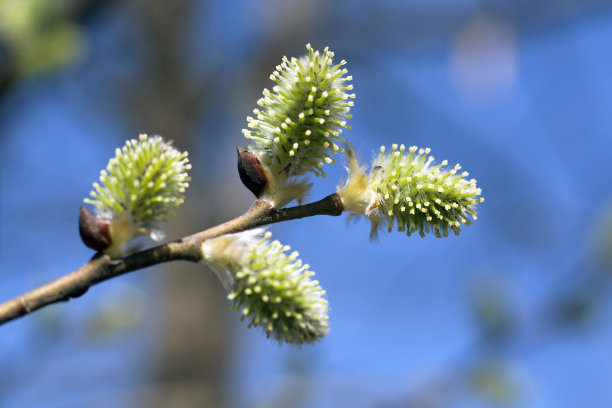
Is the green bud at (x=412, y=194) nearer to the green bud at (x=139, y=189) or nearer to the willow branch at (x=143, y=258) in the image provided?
the willow branch at (x=143, y=258)

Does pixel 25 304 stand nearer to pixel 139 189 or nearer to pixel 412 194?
pixel 139 189

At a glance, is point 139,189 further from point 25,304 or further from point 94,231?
point 25,304

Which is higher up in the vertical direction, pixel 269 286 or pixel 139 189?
pixel 139 189

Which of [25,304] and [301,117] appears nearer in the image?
[25,304]

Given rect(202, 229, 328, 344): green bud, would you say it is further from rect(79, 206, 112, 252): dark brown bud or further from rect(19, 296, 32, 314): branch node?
rect(19, 296, 32, 314): branch node

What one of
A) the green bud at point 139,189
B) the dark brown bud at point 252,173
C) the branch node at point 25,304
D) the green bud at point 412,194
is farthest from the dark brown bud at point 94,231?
the green bud at point 412,194

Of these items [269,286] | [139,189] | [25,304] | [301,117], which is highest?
[301,117]

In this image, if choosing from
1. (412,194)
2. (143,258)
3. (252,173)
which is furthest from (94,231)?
(412,194)

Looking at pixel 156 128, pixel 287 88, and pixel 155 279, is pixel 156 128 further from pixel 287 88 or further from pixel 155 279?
pixel 287 88
